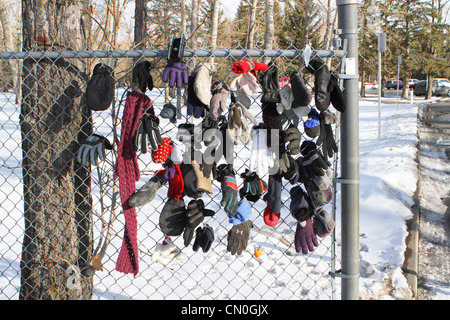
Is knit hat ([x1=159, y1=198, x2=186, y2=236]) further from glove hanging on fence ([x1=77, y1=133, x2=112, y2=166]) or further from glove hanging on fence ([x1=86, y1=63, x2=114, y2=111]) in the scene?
glove hanging on fence ([x1=86, y1=63, x2=114, y2=111])

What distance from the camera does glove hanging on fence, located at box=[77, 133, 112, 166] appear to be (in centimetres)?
242

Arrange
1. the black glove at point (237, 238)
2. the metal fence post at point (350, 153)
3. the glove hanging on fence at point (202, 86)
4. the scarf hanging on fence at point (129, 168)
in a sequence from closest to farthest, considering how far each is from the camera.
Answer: the metal fence post at point (350, 153)
the glove hanging on fence at point (202, 86)
the scarf hanging on fence at point (129, 168)
the black glove at point (237, 238)

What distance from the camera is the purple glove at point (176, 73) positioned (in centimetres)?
219

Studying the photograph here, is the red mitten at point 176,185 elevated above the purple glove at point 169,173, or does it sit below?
below

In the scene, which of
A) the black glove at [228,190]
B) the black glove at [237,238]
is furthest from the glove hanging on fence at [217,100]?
the black glove at [237,238]

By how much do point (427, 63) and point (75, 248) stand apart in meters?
31.4

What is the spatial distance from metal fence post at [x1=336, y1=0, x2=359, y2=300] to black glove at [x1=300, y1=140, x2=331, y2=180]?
0.49ft

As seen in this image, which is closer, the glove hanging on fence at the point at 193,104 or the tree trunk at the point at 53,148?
the glove hanging on fence at the point at 193,104

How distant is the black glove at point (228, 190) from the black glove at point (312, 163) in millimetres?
439

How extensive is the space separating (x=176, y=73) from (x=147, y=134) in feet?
1.27

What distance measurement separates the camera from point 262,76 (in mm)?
2262

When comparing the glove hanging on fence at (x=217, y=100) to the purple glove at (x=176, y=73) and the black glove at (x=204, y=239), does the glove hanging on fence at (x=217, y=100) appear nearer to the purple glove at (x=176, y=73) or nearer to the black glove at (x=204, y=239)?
the purple glove at (x=176, y=73)

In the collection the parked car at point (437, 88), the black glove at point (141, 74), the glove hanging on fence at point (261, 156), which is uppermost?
the parked car at point (437, 88)
